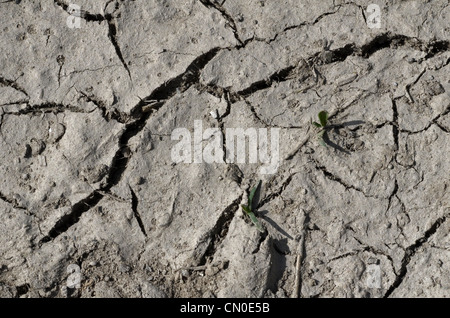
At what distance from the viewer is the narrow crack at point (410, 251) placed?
292 centimetres

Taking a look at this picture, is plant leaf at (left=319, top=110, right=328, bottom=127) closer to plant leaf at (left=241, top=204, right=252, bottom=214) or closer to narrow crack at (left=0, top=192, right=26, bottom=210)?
plant leaf at (left=241, top=204, right=252, bottom=214)

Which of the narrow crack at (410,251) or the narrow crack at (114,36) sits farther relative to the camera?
the narrow crack at (114,36)

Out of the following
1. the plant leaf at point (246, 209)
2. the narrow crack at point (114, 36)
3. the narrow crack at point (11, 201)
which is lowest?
the plant leaf at point (246, 209)

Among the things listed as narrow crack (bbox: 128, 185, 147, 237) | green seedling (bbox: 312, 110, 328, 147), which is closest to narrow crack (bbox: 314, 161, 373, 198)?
green seedling (bbox: 312, 110, 328, 147)

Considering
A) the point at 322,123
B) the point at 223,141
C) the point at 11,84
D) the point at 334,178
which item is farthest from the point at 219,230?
the point at 11,84

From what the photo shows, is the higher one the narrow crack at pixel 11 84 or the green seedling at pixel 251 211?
the narrow crack at pixel 11 84

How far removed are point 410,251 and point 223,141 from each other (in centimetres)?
A: 111

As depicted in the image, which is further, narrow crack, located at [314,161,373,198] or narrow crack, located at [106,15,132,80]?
narrow crack, located at [106,15,132,80]

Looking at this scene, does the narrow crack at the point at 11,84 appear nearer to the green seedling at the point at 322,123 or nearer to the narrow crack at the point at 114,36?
the narrow crack at the point at 114,36

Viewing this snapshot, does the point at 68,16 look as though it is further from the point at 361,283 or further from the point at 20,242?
the point at 361,283

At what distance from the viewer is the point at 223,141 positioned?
3051mm

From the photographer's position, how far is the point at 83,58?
315cm

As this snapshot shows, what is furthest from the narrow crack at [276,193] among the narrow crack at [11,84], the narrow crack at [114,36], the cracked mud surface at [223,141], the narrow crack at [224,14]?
the narrow crack at [11,84]

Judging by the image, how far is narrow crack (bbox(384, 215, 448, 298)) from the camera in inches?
115
